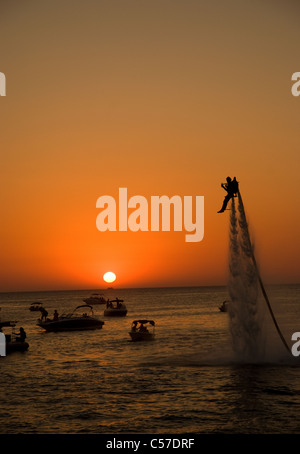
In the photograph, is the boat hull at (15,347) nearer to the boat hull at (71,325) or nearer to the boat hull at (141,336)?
the boat hull at (141,336)

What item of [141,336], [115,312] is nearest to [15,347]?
[141,336]

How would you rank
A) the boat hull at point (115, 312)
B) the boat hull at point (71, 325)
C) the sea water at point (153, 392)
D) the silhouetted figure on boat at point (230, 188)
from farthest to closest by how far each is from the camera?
the boat hull at point (115, 312) < the boat hull at point (71, 325) < the silhouetted figure on boat at point (230, 188) < the sea water at point (153, 392)

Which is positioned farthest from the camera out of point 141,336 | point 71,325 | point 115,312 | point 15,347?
point 115,312

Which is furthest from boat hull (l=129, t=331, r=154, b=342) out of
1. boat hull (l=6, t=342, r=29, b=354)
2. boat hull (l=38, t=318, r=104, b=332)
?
boat hull (l=38, t=318, r=104, b=332)

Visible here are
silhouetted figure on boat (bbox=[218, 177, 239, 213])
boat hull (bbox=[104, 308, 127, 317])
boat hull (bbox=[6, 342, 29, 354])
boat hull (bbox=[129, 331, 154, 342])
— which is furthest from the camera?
boat hull (bbox=[104, 308, 127, 317])

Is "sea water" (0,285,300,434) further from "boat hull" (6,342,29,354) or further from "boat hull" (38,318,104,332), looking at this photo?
"boat hull" (38,318,104,332)

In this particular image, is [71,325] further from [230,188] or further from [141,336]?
[230,188]

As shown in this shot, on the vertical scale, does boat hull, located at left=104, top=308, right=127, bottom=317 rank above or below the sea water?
below

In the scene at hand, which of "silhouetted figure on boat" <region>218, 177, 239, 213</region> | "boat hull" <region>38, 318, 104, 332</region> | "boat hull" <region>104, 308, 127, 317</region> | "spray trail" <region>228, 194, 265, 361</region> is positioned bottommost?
"boat hull" <region>104, 308, 127, 317</region>

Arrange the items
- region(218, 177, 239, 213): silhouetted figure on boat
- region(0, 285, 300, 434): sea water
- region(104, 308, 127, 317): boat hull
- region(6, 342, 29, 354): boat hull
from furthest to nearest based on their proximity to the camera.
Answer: region(104, 308, 127, 317): boat hull
region(6, 342, 29, 354): boat hull
region(218, 177, 239, 213): silhouetted figure on boat
region(0, 285, 300, 434): sea water

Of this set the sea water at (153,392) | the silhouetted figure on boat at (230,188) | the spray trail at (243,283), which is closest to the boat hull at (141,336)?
the sea water at (153,392)

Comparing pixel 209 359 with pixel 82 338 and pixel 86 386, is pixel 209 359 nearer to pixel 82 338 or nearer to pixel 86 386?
pixel 86 386

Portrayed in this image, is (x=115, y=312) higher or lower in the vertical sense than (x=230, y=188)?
lower
